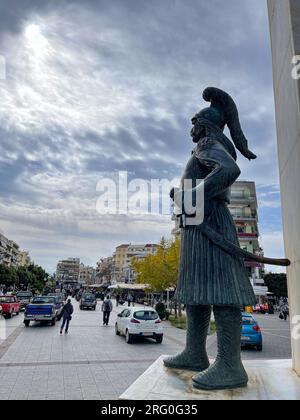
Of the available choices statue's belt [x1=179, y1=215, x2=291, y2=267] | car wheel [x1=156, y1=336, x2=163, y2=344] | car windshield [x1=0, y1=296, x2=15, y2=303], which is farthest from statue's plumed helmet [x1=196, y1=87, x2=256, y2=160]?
car windshield [x1=0, y1=296, x2=15, y2=303]

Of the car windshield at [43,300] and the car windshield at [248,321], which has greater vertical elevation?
the car windshield at [43,300]

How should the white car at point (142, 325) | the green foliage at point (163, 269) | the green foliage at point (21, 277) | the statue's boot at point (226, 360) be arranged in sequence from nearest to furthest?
the statue's boot at point (226, 360)
the white car at point (142, 325)
the green foliage at point (163, 269)
the green foliage at point (21, 277)

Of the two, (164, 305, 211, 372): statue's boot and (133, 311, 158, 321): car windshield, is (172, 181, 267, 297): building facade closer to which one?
(133, 311, 158, 321): car windshield

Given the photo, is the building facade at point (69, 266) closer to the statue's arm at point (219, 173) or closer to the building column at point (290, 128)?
the building column at point (290, 128)

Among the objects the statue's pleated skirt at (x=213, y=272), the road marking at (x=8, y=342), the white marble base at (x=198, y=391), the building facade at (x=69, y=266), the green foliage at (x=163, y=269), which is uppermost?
the building facade at (x=69, y=266)

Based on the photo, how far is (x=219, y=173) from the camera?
3.85 m

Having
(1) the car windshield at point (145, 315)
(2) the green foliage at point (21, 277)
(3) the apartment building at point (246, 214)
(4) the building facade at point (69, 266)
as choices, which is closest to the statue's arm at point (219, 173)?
(1) the car windshield at point (145, 315)

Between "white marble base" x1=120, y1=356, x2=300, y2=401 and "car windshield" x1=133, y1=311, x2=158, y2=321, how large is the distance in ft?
32.9

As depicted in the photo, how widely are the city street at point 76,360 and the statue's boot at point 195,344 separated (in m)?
2.93

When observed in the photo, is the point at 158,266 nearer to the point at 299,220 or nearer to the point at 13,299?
the point at 13,299

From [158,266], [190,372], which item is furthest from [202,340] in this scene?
[158,266]

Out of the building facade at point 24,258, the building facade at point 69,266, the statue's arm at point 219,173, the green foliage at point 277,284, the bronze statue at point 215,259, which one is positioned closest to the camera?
the bronze statue at point 215,259

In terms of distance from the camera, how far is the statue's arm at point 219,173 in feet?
12.6
